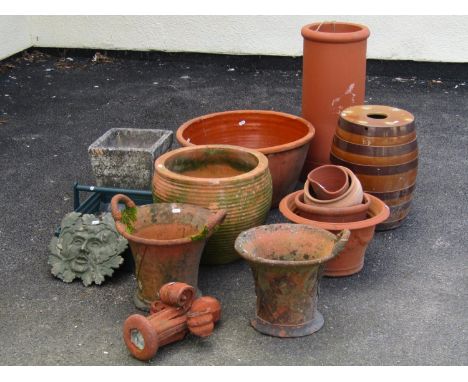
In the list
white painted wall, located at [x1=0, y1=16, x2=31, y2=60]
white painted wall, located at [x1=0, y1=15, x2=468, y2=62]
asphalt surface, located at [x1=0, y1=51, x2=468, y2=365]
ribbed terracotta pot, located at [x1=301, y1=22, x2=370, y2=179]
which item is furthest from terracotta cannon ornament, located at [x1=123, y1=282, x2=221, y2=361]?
white painted wall, located at [x1=0, y1=16, x2=31, y2=60]

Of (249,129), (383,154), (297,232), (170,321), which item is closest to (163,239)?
(170,321)

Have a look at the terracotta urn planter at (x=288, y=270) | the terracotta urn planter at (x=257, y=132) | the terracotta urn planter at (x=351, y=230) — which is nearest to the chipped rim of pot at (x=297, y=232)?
the terracotta urn planter at (x=288, y=270)

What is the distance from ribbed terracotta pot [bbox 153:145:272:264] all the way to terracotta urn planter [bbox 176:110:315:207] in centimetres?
38

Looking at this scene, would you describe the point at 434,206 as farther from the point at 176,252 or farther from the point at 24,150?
the point at 24,150

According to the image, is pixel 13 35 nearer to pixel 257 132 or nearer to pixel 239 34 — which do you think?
pixel 239 34

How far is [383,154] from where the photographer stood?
5.40 meters

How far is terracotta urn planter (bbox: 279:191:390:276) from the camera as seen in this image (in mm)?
4891

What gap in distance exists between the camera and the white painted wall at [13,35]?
364 inches

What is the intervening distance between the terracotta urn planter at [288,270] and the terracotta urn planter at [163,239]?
28cm

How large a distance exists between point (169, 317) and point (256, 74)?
527 cm

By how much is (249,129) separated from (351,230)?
5.28 ft

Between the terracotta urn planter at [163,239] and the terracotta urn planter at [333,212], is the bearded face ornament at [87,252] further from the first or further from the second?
the terracotta urn planter at [333,212]

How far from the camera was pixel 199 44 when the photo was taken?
9.32m

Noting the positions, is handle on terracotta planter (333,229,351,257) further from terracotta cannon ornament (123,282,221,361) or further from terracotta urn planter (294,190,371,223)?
terracotta cannon ornament (123,282,221,361)
